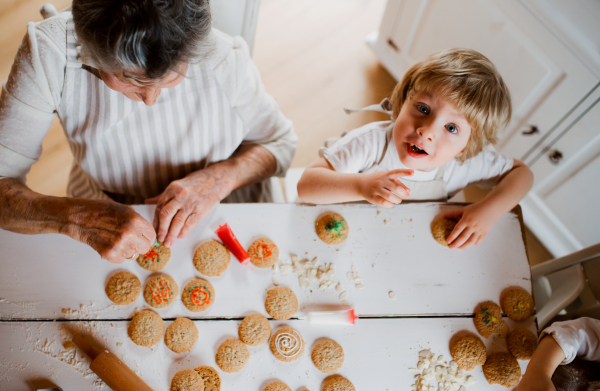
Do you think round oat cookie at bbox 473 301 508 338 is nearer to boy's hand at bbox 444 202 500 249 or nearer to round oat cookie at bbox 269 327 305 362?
boy's hand at bbox 444 202 500 249

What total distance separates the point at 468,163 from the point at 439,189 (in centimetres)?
12

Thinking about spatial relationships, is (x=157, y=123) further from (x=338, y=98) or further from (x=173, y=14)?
(x=338, y=98)

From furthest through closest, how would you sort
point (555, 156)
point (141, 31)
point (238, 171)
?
1. point (555, 156)
2. point (238, 171)
3. point (141, 31)

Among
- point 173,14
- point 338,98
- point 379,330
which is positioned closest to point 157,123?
point 173,14

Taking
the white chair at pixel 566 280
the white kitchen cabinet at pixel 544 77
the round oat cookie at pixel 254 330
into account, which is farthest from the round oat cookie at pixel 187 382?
the white kitchen cabinet at pixel 544 77

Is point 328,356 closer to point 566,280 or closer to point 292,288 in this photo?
point 292,288

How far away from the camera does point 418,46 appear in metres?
1.99

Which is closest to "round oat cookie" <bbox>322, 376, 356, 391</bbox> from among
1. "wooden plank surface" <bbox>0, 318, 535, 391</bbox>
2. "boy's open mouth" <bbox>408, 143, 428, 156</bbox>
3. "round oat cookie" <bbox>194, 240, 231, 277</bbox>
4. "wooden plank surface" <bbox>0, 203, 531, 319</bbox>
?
"wooden plank surface" <bbox>0, 318, 535, 391</bbox>

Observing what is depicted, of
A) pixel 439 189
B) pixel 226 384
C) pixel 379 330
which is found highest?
pixel 439 189

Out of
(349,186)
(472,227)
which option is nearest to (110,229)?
(349,186)

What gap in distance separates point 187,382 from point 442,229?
2.50ft

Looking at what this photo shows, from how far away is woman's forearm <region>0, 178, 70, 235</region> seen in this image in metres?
0.91

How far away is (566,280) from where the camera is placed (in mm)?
1186

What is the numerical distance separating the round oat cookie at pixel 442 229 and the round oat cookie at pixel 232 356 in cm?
59
